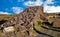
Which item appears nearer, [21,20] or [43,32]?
[43,32]

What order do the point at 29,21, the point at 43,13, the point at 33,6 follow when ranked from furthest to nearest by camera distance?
the point at 43,13
the point at 33,6
the point at 29,21

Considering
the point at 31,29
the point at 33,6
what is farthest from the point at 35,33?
the point at 33,6

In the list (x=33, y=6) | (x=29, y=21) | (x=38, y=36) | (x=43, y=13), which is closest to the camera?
(x=38, y=36)

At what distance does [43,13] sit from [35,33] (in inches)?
96.9

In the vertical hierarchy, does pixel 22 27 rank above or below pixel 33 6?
below

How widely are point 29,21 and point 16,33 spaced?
46.3 inches

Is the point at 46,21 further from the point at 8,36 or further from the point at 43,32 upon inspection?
the point at 8,36

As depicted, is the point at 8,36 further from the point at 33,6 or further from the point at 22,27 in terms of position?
the point at 33,6

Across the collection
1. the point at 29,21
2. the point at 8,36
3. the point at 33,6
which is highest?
the point at 33,6

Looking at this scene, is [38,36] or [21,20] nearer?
[38,36]

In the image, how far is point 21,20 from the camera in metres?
10.1

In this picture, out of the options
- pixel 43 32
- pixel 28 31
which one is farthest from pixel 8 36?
pixel 43 32

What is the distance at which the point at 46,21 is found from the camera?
1127 cm

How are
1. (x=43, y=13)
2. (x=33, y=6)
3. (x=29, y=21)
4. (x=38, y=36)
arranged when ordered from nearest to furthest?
(x=38, y=36), (x=29, y=21), (x=33, y=6), (x=43, y=13)
